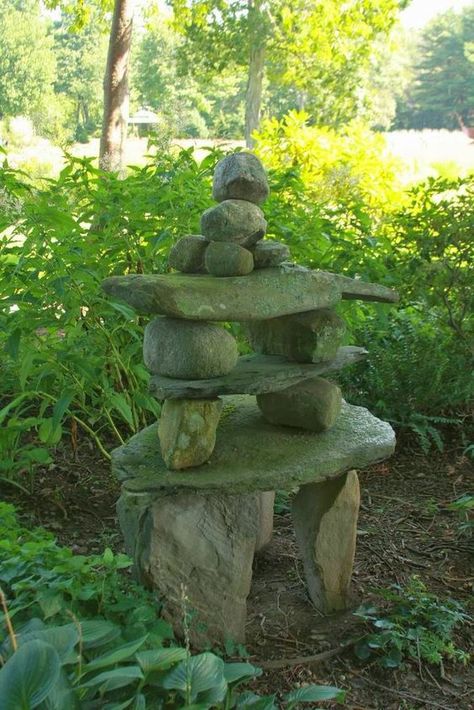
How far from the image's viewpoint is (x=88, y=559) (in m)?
2.50

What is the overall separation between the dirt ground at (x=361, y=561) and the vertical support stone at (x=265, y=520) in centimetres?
10

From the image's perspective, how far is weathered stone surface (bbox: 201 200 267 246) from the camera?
2.60 meters

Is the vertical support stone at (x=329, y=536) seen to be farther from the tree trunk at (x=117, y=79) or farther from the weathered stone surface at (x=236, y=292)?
the tree trunk at (x=117, y=79)

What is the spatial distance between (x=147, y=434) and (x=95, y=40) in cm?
3700

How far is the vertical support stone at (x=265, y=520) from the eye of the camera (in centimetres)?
332

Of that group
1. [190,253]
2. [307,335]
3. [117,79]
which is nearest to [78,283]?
[190,253]

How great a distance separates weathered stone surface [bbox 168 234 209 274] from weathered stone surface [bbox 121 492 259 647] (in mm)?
803

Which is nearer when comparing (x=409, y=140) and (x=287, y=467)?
(x=287, y=467)

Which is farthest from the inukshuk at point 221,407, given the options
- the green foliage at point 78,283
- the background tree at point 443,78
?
the background tree at point 443,78

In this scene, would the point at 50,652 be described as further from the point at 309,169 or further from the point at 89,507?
the point at 309,169

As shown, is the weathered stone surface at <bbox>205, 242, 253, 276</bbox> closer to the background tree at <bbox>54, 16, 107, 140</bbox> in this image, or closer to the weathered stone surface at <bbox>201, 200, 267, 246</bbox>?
the weathered stone surface at <bbox>201, 200, 267, 246</bbox>

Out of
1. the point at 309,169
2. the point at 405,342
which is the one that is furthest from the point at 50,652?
the point at 309,169

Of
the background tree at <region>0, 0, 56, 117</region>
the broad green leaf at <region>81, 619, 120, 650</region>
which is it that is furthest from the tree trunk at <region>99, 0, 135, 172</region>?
the background tree at <region>0, 0, 56, 117</region>

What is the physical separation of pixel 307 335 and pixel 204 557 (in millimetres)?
858
